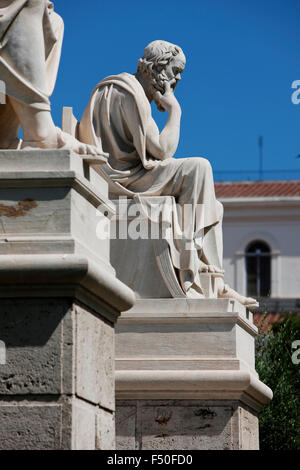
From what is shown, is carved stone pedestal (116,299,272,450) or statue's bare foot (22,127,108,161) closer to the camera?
statue's bare foot (22,127,108,161)

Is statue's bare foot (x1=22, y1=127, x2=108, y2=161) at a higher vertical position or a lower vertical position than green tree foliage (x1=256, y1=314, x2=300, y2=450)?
higher

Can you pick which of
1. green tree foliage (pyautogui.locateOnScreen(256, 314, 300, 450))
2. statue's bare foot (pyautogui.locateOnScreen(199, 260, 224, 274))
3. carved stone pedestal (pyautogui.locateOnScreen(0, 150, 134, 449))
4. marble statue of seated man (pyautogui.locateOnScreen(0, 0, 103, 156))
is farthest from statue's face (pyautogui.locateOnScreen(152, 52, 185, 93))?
green tree foliage (pyautogui.locateOnScreen(256, 314, 300, 450))

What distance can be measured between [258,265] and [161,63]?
4694cm

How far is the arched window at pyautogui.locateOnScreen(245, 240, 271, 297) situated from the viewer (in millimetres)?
57000

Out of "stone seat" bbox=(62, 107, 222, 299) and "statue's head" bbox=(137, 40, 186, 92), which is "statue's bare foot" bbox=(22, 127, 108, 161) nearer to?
"stone seat" bbox=(62, 107, 222, 299)

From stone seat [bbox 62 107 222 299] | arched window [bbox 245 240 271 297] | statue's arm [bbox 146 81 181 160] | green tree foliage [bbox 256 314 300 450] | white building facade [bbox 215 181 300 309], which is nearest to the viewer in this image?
stone seat [bbox 62 107 222 299]

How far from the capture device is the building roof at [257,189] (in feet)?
184

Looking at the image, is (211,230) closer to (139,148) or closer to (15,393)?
(139,148)

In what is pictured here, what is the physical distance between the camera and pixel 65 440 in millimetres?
5766

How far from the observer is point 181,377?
32.6 ft

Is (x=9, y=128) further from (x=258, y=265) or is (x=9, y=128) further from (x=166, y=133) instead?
(x=258, y=265)

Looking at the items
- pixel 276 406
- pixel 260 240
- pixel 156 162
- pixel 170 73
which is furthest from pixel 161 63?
pixel 260 240
